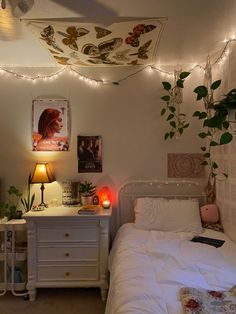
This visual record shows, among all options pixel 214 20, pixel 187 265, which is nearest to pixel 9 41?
pixel 214 20

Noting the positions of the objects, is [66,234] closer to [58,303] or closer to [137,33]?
[58,303]

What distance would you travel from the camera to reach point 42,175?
2.81 meters

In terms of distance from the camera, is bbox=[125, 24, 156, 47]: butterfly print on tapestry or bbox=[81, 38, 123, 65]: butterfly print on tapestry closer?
bbox=[125, 24, 156, 47]: butterfly print on tapestry

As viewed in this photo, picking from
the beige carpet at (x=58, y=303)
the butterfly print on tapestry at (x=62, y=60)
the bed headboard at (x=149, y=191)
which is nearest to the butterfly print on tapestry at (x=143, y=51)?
the butterfly print on tapestry at (x=62, y=60)

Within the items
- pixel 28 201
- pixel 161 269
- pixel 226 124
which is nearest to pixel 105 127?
pixel 28 201

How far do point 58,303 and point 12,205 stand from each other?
1123mm

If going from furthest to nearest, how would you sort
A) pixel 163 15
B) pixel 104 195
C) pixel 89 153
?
pixel 89 153 < pixel 104 195 < pixel 163 15

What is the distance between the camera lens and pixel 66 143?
302 centimetres

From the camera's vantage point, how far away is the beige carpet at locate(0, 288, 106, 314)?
235cm

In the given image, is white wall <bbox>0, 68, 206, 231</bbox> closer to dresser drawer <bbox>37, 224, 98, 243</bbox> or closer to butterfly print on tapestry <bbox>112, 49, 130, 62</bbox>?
butterfly print on tapestry <bbox>112, 49, 130, 62</bbox>

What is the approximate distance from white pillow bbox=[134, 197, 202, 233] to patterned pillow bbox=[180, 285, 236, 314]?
45.3 inches

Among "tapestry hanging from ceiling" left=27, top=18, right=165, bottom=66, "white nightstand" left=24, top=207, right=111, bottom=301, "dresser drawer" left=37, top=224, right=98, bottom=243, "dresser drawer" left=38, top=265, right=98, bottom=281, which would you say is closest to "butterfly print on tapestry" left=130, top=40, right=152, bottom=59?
"tapestry hanging from ceiling" left=27, top=18, right=165, bottom=66

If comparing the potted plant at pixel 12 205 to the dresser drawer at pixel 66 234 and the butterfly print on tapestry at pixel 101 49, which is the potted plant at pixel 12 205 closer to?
the dresser drawer at pixel 66 234

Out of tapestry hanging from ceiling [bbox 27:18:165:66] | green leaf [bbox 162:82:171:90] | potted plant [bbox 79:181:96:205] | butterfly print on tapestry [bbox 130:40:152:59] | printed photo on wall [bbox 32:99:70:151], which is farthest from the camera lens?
printed photo on wall [bbox 32:99:70:151]
